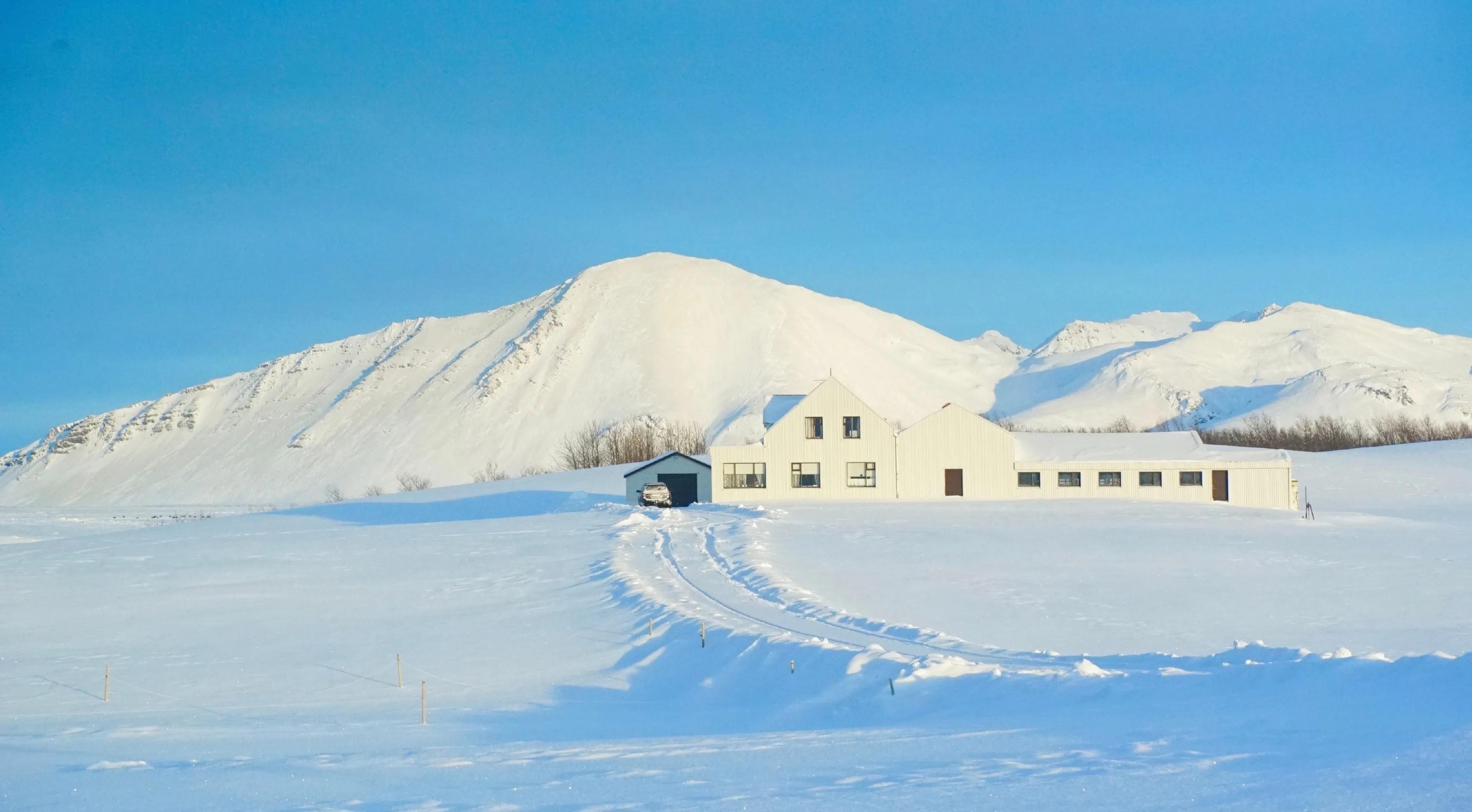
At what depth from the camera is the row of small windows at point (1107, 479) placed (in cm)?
5331

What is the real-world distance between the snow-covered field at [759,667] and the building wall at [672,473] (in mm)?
10558

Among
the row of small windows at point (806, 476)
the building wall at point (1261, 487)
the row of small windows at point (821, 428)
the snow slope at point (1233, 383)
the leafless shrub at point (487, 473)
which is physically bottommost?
the building wall at point (1261, 487)

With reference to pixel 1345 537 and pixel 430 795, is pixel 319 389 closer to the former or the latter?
pixel 1345 537

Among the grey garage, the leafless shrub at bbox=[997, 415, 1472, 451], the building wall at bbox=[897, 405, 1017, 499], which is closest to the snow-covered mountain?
the leafless shrub at bbox=[997, 415, 1472, 451]

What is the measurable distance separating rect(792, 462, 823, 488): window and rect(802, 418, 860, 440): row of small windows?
0.35 meters

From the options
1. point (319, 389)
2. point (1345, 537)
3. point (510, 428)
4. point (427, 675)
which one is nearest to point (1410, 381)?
point (510, 428)

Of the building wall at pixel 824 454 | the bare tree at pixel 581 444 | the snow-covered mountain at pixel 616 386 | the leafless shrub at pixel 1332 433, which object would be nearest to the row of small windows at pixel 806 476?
the building wall at pixel 824 454

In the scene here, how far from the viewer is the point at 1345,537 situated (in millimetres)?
39750

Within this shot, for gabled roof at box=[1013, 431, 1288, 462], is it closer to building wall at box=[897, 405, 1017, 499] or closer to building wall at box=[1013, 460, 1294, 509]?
building wall at box=[1013, 460, 1294, 509]

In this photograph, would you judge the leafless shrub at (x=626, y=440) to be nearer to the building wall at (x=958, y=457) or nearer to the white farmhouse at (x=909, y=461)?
the white farmhouse at (x=909, y=461)

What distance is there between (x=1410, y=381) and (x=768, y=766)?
166463 mm

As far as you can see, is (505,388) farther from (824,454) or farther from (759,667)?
(759,667)

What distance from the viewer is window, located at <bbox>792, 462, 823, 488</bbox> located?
179ft

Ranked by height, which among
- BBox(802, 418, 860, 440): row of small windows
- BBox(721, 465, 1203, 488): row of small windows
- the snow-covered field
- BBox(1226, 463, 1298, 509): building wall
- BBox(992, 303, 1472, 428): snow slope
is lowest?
the snow-covered field
